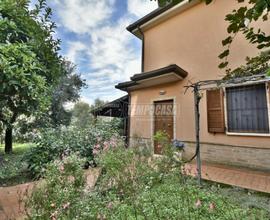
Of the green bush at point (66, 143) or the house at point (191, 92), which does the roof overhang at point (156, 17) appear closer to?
the house at point (191, 92)

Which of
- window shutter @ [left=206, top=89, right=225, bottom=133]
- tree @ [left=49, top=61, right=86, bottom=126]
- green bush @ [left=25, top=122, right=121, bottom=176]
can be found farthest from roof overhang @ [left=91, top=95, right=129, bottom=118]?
window shutter @ [left=206, top=89, right=225, bottom=133]

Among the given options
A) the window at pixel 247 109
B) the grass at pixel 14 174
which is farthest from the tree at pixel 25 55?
the window at pixel 247 109

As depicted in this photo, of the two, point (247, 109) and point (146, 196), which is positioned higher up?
point (247, 109)

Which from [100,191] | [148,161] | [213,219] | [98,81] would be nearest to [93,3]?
[148,161]

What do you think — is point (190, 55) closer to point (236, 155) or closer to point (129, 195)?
point (236, 155)

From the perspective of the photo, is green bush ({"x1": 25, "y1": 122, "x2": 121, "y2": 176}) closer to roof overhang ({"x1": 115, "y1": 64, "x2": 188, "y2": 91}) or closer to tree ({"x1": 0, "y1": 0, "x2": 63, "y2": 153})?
roof overhang ({"x1": 115, "y1": 64, "x2": 188, "y2": 91})

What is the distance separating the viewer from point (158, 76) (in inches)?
310

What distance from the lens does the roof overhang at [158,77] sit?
7.46 meters

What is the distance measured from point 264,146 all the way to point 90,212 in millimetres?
5675

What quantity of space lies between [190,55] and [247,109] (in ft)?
10.2

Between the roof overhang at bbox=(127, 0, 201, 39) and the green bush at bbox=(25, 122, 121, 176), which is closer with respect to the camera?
the green bush at bbox=(25, 122, 121, 176)

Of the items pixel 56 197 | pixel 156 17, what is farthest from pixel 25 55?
pixel 156 17

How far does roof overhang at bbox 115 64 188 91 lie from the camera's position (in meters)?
7.46

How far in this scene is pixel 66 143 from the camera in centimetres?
690
